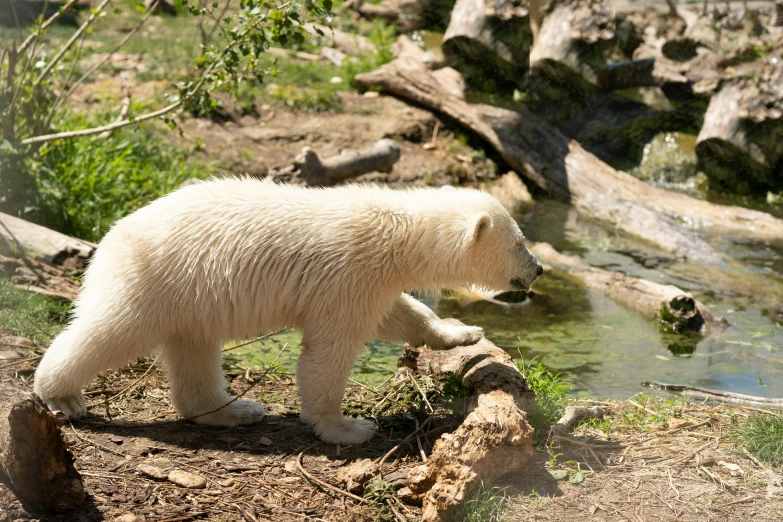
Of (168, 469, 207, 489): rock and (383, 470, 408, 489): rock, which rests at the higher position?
(168, 469, 207, 489): rock

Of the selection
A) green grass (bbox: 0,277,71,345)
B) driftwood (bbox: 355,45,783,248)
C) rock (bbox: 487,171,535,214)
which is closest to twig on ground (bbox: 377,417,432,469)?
green grass (bbox: 0,277,71,345)

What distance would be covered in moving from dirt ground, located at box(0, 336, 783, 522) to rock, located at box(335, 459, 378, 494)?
0.18 ft

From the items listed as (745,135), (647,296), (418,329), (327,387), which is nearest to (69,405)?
(327,387)

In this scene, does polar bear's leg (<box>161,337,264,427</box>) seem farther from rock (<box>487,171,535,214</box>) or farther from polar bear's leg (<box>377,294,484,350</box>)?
rock (<box>487,171,535,214</box>)

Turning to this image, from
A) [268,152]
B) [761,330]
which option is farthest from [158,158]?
[761,330]

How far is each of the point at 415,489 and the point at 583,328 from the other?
177 inches

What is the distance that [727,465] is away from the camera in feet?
15.9

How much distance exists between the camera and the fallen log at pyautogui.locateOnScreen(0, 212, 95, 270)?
7.36m

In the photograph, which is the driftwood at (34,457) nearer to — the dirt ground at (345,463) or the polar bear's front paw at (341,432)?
the dirt ground at (345,463)

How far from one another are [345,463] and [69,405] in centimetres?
177

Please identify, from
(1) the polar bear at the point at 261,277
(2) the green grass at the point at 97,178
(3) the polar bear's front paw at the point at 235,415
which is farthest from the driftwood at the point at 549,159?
(3) the polar bear's front paw at the point at 235,415

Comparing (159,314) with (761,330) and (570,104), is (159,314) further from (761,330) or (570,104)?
(570,104)

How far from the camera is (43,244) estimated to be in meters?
7.46

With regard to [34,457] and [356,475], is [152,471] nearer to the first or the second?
[34,457]
